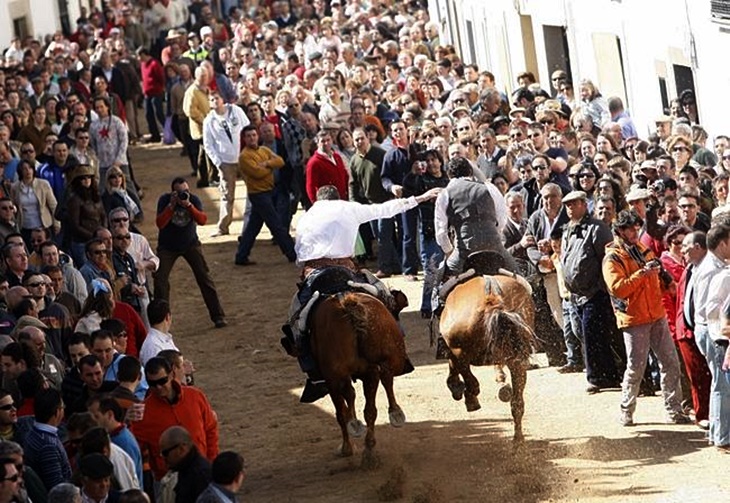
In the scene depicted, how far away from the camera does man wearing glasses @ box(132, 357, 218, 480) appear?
40.4ft

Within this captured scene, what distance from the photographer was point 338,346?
15.1 meters

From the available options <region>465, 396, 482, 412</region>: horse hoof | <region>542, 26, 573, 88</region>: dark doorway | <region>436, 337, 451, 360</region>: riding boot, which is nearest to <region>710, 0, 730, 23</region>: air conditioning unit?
→ <region>436, 337, 451, 360</region>: riding boot

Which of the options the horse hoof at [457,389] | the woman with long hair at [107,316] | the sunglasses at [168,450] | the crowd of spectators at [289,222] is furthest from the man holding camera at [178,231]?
the sunglasses at [168,450]

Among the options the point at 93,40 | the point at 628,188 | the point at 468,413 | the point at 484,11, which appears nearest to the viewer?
the point at 468,413

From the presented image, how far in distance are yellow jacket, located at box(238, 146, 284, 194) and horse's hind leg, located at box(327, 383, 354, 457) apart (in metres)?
8.31

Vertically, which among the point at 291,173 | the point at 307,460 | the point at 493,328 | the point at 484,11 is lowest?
the point at 307,460

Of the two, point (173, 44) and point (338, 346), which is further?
point (173, 44)

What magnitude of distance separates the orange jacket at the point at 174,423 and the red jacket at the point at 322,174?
10.0 meters

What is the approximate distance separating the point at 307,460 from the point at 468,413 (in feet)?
5.64

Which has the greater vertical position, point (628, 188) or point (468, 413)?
point (628, 188)

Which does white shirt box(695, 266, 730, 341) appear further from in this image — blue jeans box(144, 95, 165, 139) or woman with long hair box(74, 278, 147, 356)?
blue jeans box(144, 95, 165, 139)

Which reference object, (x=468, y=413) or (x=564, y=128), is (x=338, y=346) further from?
(x=564, y=128)

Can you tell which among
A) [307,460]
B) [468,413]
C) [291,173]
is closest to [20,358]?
[307,460]

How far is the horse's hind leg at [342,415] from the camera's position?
50.5ft
